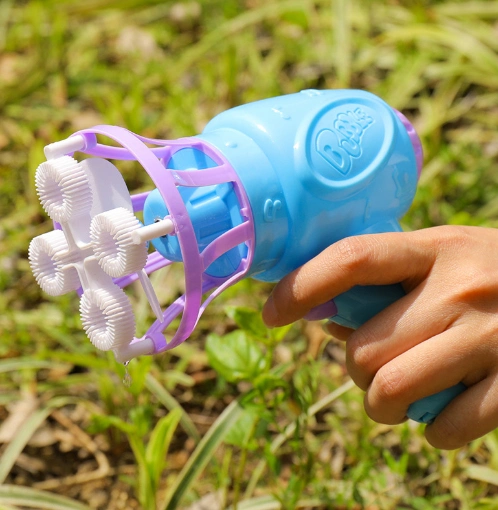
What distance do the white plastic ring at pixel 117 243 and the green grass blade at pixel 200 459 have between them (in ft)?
1.47

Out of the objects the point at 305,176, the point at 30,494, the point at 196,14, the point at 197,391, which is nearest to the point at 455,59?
the point at 196,14

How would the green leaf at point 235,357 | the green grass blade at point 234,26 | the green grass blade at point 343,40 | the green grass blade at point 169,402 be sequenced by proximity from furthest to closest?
the green grass blade at point 234,26, the green grass blade at point 343,40, the green grass blade at point 169,402, the green leaf at point 235,357

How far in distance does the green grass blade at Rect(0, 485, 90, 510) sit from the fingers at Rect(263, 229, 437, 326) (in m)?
0.49

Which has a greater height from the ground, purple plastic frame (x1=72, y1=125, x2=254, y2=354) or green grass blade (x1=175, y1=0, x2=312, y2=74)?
purple plastic frame (x1=72, y1=125, x2=254, y2=354)

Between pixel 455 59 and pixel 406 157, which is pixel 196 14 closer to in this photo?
pixel 455 59

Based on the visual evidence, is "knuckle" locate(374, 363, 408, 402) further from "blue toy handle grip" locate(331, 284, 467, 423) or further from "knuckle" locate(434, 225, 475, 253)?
"knuckle" locate(434, 225, 475, 253)

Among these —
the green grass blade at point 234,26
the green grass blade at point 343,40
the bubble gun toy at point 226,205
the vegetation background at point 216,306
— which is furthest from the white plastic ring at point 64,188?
the green grass blade at point 234,26

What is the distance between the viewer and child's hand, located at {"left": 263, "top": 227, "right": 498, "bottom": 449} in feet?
2.54

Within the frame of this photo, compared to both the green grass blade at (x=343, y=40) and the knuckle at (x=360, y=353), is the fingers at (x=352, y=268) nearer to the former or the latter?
the knuckle at (x=360, y=353)

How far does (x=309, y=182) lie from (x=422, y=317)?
186 millimetres

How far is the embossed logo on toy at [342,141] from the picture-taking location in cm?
79

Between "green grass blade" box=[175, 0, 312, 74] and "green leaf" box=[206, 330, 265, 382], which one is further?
"green grass blade" box=[175, 0, 312, 74]

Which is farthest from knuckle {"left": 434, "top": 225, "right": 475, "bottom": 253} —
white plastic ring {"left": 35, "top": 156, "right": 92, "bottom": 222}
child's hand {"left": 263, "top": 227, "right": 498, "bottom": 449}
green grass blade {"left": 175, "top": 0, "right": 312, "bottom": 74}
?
green grass blade {"left": 175, "top": 0, "right": 312, "bottom": 74}

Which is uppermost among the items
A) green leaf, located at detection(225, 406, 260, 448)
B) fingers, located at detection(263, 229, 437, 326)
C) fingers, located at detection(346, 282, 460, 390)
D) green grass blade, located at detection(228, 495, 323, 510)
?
fingers, located at detection(263, 229, 437, 326)
